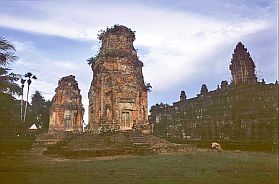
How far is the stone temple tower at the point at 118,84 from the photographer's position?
11492 mm

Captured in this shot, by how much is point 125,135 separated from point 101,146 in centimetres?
123

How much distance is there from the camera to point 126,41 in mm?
11961

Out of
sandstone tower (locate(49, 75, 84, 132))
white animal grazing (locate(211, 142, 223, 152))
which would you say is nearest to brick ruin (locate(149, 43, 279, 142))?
white animal grazing (locate(211, 142, 223, 152))

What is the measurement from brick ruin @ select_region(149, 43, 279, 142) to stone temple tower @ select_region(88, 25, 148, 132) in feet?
8.33

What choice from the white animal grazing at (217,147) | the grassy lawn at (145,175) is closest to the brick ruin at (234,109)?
the white animal grazing at (217,147)

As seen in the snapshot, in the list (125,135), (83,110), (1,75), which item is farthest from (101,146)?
(83,110)

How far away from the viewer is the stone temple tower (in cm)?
1149

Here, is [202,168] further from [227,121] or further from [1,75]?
[227,121]

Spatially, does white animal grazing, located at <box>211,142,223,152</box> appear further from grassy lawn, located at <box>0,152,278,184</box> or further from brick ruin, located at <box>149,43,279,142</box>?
grassy lawn, located at <box>0,152,278,184</box>

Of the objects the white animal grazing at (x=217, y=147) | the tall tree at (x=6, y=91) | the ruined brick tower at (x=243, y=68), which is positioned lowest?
the white animal grazing at (x=217, y=147)

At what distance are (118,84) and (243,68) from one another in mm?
4930

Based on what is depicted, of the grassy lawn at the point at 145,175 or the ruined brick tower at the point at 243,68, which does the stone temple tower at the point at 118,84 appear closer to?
the ruined brick tower at the point at 243,68

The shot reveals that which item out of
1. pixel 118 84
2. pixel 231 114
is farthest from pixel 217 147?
pixel 118 84

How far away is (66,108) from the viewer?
15.9m
